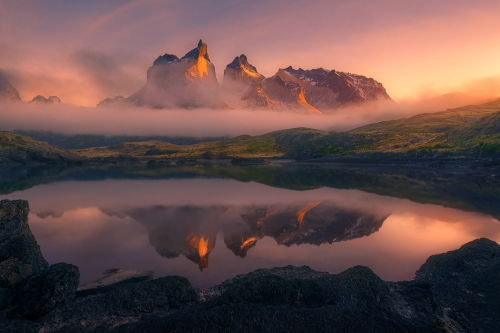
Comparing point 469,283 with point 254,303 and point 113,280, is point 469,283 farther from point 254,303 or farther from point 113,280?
point 113,280

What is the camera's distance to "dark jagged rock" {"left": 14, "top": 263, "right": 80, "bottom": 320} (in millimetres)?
8602

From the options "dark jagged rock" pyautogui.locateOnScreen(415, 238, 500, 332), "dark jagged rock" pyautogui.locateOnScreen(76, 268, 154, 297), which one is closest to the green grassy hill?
"dark jagged rock" pyautogui.locateOnScreen(415, 238, 500, 332)

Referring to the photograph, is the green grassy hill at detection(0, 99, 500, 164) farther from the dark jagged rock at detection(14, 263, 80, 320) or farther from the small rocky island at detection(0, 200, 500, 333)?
the dark jagged rock at detection(14, 263, 80, 320)

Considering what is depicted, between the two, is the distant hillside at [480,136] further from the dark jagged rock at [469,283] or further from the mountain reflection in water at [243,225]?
the dark jagged rock at [469,283]

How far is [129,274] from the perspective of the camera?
1299 cm

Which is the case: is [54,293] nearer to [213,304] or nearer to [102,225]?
[213,304]

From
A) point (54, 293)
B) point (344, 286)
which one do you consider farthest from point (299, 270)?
point (54, 293)

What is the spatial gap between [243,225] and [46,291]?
15138mm

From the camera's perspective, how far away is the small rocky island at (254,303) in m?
7.83

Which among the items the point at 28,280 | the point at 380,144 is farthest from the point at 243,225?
the point at 380,144

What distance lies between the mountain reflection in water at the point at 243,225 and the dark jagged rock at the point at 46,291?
20.5 feet

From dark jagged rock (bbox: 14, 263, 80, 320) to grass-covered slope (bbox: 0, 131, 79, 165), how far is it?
151 meters

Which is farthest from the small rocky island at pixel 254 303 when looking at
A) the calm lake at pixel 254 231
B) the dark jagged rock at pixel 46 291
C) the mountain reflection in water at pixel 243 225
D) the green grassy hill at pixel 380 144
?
the green grassy hill at pixel 380 144

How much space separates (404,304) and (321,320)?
4.26 metres
